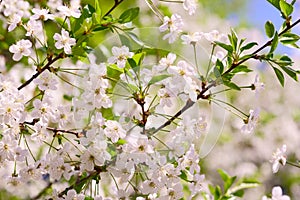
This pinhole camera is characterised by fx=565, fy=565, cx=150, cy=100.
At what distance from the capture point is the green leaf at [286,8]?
92cm

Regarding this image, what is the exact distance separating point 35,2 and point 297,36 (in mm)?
789

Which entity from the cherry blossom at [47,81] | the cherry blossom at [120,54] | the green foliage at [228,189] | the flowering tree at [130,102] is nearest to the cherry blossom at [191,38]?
the flowering tree at [130,102]

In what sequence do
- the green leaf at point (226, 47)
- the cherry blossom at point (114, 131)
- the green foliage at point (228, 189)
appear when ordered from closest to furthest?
the cherry blossom at point (114, 131) < the green leaf at point (226, 47) < the green foliage at point (228, 189)

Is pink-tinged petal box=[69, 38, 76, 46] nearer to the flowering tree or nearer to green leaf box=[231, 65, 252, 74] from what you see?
the flowering tree

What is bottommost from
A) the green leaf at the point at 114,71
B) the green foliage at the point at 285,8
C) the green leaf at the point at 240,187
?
the green leaf at the point at 240,187

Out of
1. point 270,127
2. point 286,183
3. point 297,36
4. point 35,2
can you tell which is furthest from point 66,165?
point 286,183

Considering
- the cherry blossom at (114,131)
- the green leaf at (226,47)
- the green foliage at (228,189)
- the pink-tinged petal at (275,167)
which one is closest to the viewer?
the cherry blossom at (114,131)

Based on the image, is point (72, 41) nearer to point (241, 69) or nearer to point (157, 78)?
point (157, 78)

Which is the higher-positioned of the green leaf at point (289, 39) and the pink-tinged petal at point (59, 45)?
the green leaf at point (289, 39)

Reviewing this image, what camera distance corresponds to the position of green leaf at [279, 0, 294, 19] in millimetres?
916

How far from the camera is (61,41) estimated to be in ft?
2.85

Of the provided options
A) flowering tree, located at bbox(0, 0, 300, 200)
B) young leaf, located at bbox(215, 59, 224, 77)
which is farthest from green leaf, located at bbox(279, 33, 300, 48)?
young leaf, located at bbox(215, 59, 224, 77)

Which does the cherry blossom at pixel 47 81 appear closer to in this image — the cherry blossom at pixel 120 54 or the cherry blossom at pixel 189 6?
the cherry blossom at pixel 120 54

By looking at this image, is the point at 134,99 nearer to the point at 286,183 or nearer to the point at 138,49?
the point at 138,49
